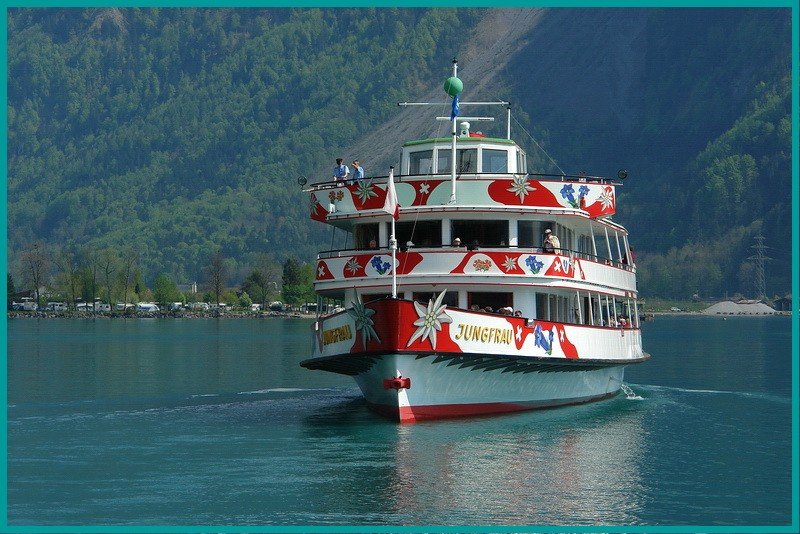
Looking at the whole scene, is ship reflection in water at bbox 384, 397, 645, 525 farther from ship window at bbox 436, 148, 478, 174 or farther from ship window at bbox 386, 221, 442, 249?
ship window at bbox 436, 148, 478, 174

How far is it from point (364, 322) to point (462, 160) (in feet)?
23.9

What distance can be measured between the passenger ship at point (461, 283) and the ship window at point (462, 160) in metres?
0.03

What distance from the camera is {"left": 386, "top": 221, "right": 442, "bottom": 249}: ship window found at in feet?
127

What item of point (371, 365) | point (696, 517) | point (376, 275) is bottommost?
point (696, 517)

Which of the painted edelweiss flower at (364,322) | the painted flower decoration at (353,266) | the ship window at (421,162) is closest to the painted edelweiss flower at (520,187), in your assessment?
the ship window at (421,162)

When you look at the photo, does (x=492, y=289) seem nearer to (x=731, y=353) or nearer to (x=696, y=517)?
(x=696, y=517)

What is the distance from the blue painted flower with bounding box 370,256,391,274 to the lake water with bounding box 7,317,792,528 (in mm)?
4009

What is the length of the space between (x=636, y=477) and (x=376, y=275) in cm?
1042

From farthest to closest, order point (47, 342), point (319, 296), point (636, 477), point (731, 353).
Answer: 1. point (47, 342)
2. point (731, 353)
3. point (319, 296)
4. point (636, 477)

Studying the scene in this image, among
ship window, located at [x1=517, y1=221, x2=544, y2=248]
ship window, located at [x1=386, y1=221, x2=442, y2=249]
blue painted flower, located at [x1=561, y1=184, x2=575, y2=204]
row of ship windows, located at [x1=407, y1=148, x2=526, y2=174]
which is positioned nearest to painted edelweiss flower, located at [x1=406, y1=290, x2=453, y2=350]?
ship window, located at [x1=386, y1=221, x2=442, y2=249]

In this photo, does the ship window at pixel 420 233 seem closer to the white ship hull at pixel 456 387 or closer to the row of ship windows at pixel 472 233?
the row of ship windows at pixel 472 233

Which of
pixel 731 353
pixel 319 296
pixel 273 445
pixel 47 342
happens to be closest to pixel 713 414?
pixel 319 296

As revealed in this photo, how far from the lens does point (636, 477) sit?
3025 cm

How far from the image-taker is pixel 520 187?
38344mm
